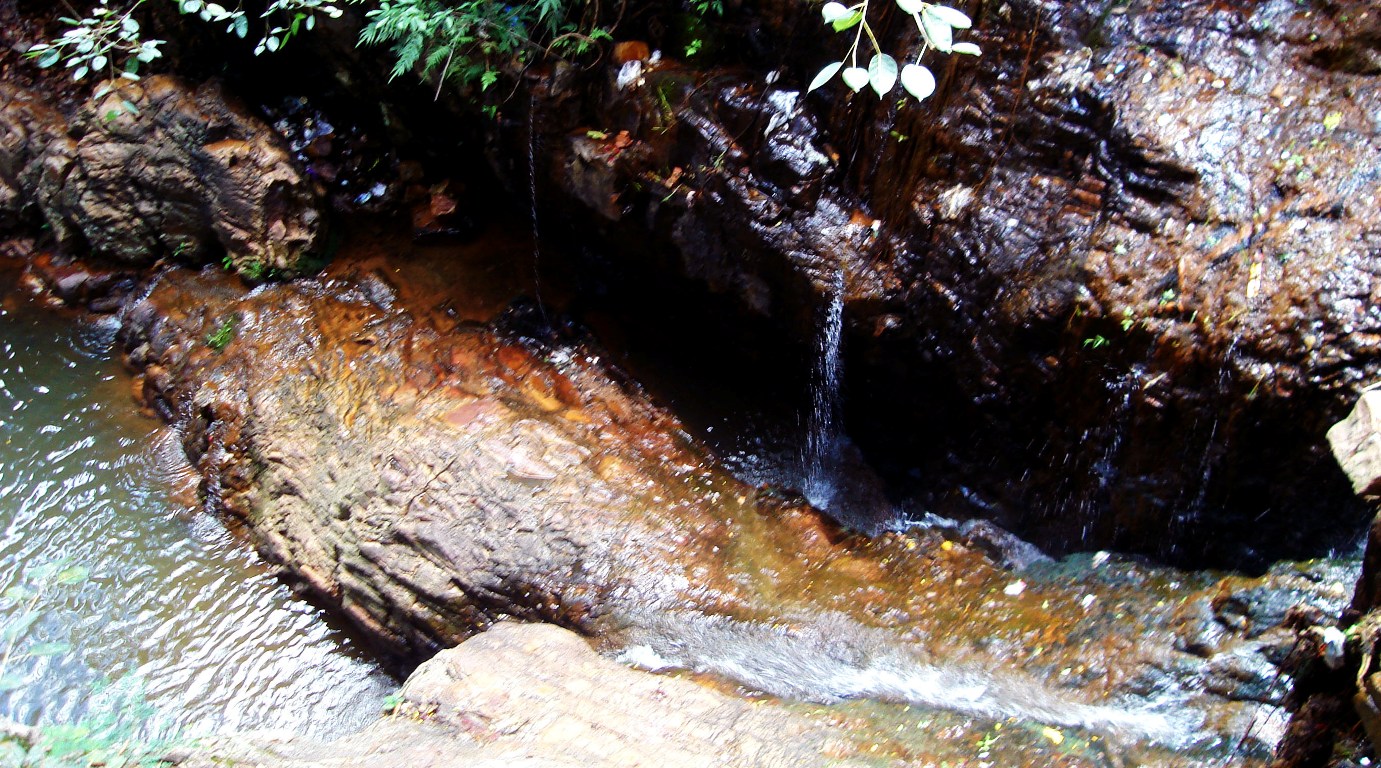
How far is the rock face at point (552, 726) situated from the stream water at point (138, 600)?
158 cm

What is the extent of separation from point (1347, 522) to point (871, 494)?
8.08ft

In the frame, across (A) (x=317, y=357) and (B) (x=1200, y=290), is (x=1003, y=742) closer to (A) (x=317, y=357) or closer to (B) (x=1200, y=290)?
(B) (x=1200, y=290)

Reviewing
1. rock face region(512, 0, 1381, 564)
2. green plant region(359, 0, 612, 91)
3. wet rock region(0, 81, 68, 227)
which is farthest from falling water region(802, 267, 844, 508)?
wet rock region(0, 81, 68, 227)

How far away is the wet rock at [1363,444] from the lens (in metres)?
2.63

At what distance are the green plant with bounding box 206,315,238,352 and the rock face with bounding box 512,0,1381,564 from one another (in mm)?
3761

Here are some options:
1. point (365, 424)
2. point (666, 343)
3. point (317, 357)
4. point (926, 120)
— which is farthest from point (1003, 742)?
point (317, 357)

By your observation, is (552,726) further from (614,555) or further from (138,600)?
(138,600)

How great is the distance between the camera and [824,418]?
220 inches

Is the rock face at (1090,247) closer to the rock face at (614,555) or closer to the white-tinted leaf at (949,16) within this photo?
the rock face at (614,555)

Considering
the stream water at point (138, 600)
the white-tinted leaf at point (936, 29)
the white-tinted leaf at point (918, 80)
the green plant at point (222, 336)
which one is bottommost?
the stream water at point (138, 600)

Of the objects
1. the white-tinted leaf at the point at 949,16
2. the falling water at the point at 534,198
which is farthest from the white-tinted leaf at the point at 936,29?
the falling water at the point at 534,198

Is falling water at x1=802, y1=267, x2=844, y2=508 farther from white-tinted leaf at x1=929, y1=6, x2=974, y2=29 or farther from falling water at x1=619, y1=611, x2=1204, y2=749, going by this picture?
white-tinted leaf at x1=929, y1=6, x2=974, y2=29

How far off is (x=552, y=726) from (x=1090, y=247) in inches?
136

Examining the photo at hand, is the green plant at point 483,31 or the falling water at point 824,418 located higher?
the green plant at point 483,31
